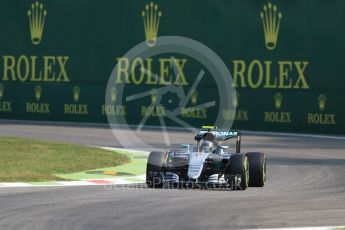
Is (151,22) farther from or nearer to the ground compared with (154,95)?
farther from the ground

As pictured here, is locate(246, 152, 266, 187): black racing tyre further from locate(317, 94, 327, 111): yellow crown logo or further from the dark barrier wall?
locate(317, 94, 327, 111): yellow crown logo

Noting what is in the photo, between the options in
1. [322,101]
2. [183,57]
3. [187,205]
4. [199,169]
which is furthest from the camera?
[183,57]

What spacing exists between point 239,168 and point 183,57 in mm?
16484

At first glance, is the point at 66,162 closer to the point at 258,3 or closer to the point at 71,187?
the point at 71,187

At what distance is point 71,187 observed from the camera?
634 inches

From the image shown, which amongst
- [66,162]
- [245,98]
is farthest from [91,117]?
[66,162]

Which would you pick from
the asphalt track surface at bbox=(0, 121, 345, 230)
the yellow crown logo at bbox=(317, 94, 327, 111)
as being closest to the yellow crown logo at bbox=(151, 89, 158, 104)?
the yellow crown logo at bbox=(317, 94, 327, 111)

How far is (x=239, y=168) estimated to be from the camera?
15508 mm

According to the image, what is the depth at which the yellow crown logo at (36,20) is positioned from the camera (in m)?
34.3

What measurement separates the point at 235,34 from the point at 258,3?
3.84 ft

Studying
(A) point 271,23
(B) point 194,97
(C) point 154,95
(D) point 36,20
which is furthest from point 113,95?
(A) point 271,23

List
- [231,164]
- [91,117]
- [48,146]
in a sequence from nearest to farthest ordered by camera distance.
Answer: [231,164] < [48,146] < [91,117]

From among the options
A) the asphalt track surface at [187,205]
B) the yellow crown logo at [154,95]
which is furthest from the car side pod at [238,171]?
the yellow crown logo at [154,95]

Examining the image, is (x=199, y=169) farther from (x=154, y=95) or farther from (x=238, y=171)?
(x=154, y=95)
